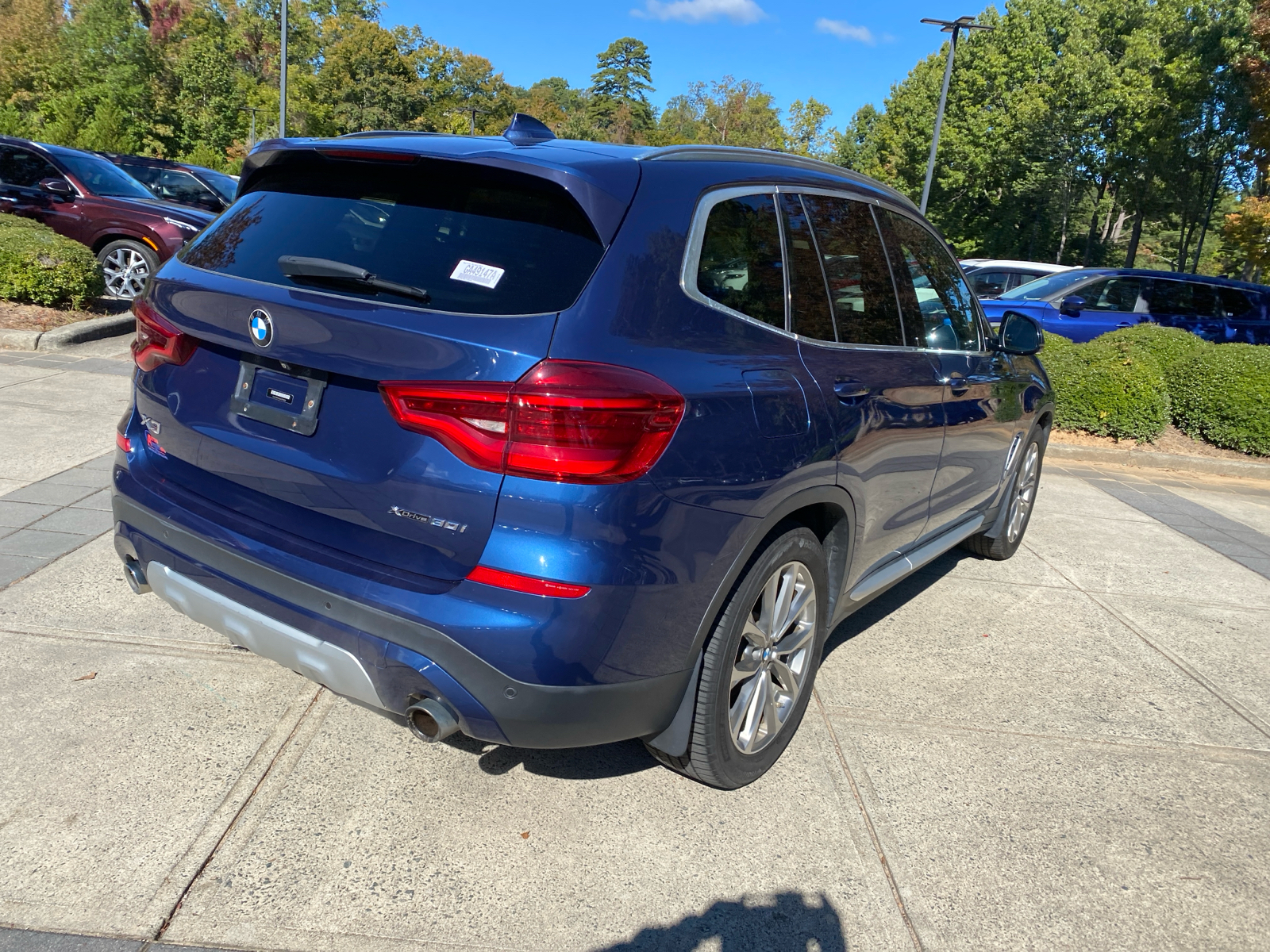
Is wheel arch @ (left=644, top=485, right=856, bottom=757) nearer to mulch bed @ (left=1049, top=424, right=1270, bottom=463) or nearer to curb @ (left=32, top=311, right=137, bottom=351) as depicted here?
curb @ (left=32, top=311, right=137, bottom=351)

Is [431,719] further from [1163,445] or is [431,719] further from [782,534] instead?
[1163,445]

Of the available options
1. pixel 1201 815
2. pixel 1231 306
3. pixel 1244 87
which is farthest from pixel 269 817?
pixel 1244 87

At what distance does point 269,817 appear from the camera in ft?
8.89

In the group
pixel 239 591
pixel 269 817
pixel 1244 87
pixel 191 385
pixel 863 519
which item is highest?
pixel 1244 87

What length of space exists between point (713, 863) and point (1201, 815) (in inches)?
66.9

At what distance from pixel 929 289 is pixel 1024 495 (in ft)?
7.10

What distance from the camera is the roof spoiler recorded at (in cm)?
283

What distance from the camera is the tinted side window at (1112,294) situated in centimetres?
1189

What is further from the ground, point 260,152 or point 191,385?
point 260,152

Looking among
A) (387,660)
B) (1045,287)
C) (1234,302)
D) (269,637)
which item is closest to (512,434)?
(387,660)

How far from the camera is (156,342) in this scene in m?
2.85

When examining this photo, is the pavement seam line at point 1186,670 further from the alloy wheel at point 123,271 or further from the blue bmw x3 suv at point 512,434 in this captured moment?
the alloy wheel at point 123,271

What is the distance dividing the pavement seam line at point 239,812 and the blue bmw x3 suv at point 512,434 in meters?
0.50

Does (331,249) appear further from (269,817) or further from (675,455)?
(269,817)
